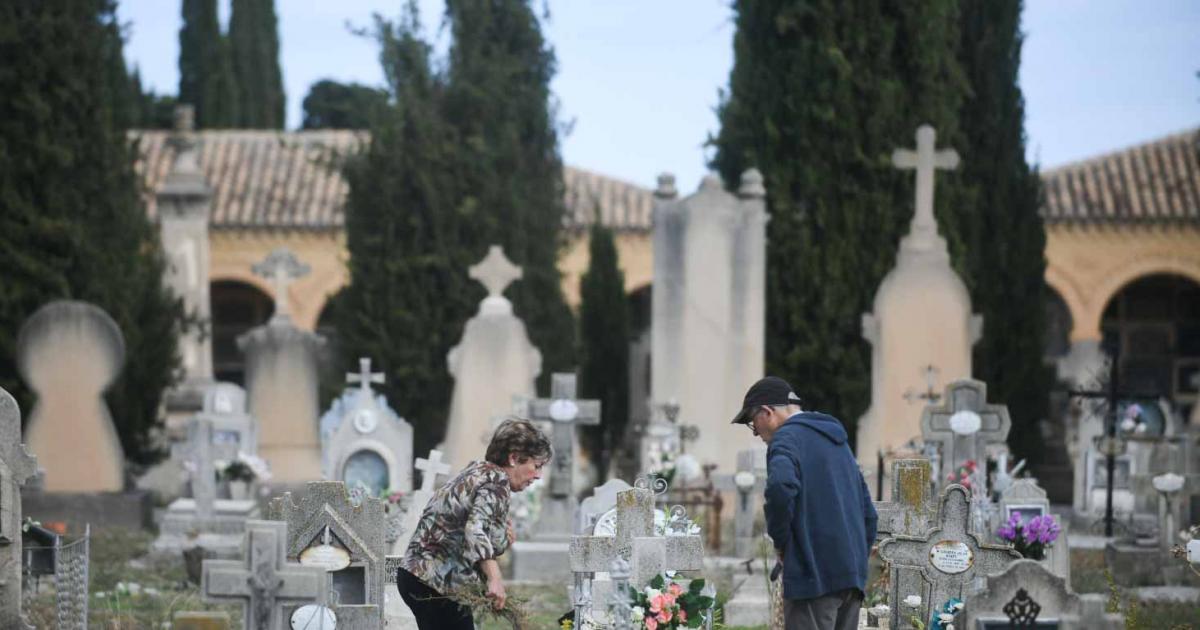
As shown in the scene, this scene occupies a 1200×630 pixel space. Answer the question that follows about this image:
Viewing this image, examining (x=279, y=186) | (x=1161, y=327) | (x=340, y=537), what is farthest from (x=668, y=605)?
(x=279, y=186)

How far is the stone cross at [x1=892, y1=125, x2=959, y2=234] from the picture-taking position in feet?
55.7

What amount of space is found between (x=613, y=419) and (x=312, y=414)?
23.7 ft

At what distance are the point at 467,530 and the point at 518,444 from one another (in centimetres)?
39

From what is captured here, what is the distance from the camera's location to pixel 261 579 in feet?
22.0

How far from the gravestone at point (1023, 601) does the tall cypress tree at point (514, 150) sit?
14863 mm

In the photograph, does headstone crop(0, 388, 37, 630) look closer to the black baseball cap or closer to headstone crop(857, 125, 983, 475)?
the black baseball cap

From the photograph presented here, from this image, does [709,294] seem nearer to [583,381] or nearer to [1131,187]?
[583,381]

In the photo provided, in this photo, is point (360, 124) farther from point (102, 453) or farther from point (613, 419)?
point (102, 453)

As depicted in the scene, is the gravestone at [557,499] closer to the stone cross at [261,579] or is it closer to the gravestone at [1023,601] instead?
the gravestone at [1023,601]

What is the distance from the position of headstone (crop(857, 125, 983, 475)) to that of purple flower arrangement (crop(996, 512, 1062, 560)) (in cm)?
618

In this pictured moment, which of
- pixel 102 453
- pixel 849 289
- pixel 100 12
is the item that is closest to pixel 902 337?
pixel 849 289

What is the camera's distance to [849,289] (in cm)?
1866

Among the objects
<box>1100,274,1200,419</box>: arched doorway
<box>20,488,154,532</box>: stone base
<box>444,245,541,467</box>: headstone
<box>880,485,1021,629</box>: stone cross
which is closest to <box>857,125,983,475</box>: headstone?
<box>444,245,541,467</box>: headstone

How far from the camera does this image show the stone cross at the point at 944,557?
8.71 meters
